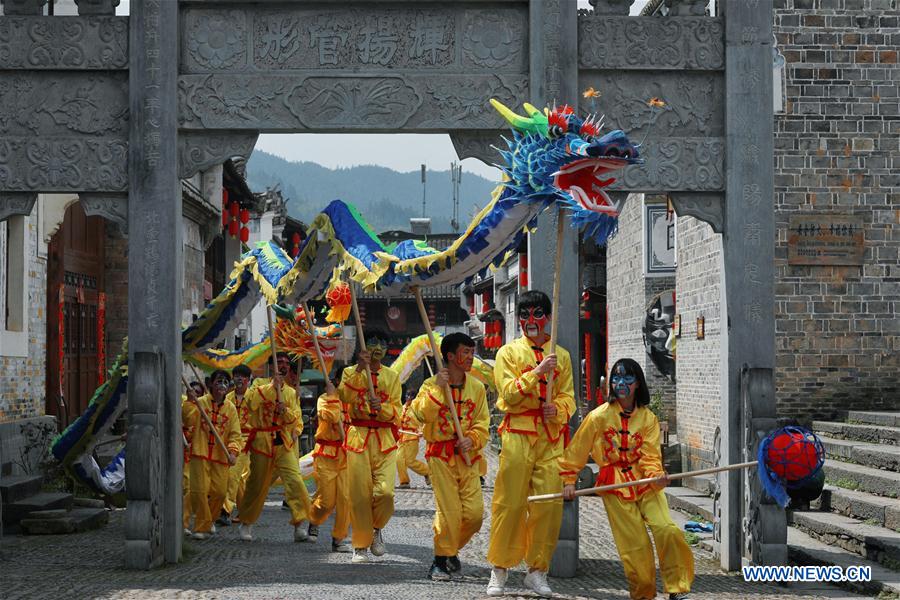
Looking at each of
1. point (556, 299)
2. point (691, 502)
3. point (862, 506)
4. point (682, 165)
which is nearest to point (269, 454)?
point (691, 502)

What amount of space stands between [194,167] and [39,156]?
1331mm

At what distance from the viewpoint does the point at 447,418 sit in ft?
32.8

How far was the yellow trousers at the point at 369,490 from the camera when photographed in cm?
1115

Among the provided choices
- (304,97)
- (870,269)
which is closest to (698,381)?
(870,269)

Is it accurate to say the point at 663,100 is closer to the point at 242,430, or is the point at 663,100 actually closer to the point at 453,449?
the point at 453,449

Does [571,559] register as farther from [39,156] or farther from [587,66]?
[39,156]

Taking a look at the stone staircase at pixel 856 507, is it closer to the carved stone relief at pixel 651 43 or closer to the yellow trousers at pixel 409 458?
the carved stone relief at pixel 651 43

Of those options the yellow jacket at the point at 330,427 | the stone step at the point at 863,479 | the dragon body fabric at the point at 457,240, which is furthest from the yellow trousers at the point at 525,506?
the stone step at the point at 863,479

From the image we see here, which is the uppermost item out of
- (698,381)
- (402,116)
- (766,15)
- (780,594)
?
(766,15)

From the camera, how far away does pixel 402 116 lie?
10609 millimetres

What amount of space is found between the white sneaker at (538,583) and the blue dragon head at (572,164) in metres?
2.46

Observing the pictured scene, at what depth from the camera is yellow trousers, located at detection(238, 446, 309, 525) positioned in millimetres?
13070

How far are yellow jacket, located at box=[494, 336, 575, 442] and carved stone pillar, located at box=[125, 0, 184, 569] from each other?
3066 mm

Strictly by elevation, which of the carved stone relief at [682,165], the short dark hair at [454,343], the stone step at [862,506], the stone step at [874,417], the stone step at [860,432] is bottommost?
the stone step at [862,506]
